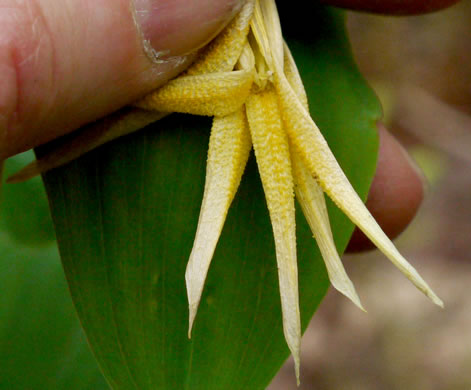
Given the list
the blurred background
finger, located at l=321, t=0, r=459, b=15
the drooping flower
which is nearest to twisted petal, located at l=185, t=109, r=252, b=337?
the drooping flower

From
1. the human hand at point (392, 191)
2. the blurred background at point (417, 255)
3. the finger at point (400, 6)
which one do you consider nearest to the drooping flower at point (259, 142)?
the finger at point (400, 6)

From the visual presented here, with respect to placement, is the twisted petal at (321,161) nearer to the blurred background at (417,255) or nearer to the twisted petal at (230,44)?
the twisted petal at (230,44)

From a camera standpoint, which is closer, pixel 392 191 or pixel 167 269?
pixel 167 269

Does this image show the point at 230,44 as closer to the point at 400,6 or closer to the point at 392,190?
the point at 400,6

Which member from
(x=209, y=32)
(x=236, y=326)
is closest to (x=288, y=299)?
(x=236, y=326)

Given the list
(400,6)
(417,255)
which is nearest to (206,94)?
(400,6)
